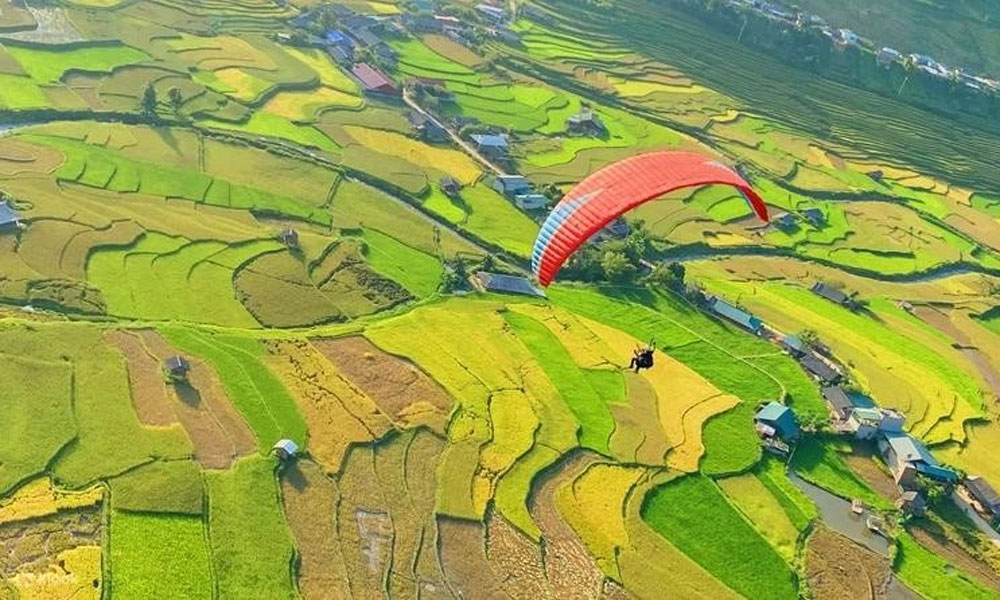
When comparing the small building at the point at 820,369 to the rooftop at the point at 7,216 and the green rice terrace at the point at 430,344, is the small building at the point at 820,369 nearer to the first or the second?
the green rice terrace at the point at 430,344

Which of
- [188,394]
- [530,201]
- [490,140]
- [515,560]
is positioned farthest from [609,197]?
[490,140]

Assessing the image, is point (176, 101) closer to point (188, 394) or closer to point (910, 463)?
point (188, 394)

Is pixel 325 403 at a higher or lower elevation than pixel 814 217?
lower

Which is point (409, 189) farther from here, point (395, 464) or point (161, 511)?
point (161, 511)

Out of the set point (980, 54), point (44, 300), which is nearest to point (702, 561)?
point (44, 300)

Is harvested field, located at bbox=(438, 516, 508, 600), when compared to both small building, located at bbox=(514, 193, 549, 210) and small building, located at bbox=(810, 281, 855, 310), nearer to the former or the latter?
small building, located at bbox=(514, 193, 549, 210)
